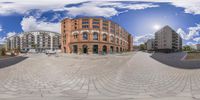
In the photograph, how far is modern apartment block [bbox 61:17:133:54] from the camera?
645 cm

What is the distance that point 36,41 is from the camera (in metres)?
6.35

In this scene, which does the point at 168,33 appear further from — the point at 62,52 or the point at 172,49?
the point at 62,52

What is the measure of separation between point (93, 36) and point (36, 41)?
76.5 inches

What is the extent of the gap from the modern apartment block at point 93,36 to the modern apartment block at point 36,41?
30cm

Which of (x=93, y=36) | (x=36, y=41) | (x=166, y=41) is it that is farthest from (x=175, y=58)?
(x=36, y=41)

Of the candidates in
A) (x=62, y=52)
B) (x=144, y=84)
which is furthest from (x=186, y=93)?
(x=62, y=52)

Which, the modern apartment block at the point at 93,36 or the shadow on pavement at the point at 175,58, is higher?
the modern apartment block at the point at 93,36

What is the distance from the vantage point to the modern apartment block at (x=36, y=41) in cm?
611

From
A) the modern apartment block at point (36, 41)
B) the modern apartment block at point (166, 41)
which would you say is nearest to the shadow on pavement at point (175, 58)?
the modern apartment block at point (166, 41)

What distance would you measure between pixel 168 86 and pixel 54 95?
3712mm

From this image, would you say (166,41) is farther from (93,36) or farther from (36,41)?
(36,41)

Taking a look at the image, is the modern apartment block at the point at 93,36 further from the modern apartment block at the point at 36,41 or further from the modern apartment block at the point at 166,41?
the modern apartment block at the point at 166,41

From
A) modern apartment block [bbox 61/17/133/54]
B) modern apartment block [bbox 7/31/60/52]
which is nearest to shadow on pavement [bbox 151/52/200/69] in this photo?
modern apartment block [bbox 61/17/133/54]

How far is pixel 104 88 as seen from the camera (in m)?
6.14
